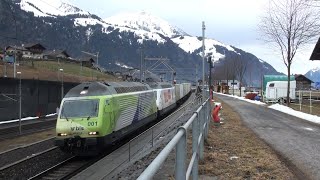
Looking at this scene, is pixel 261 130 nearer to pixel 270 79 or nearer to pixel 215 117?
pixel 215 117

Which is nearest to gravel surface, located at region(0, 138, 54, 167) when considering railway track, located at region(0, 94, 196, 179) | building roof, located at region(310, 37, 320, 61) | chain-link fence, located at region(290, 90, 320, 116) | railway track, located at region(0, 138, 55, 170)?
railway track, located at region(0, 138, 55, 170)

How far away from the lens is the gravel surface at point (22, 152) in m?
18.6

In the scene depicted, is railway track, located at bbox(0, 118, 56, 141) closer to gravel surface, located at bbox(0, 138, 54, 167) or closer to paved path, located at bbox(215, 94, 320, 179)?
gravel surface, located at bbox(0, 138, 54, 167)

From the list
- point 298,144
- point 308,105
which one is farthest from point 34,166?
point 308,105

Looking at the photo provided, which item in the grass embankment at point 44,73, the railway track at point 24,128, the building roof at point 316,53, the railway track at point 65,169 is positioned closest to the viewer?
the railway track at point 65,169

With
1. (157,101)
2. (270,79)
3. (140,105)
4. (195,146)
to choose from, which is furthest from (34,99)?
(270,79)

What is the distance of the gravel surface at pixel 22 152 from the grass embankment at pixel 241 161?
771cm

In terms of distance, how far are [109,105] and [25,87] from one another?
19.3 m

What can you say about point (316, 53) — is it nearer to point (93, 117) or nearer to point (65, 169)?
point (93, 117)

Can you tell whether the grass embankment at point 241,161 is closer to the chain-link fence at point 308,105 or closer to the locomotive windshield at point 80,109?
the locomotive windshield at point 80,109

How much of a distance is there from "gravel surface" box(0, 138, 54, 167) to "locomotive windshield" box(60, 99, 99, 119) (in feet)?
7.62

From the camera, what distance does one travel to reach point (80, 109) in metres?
19.6

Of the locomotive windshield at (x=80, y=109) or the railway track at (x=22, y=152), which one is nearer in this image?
the railway track at (x=22, y=152)

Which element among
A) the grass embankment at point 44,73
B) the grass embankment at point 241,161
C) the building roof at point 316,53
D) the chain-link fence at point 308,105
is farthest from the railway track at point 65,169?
the building roof at point 316,53
